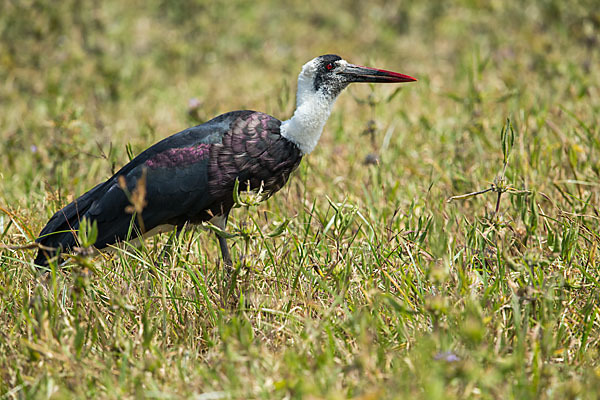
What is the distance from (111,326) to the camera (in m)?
2.57

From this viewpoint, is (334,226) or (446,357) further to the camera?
(334,226)

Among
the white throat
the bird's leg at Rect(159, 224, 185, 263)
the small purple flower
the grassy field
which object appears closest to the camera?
the small purple flower

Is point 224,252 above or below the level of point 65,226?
below

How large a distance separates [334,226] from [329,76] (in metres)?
0.82

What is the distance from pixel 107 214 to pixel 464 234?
1717 mm

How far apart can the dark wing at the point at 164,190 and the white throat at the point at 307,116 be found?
26cm

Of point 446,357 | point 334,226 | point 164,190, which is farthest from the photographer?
point 164,190

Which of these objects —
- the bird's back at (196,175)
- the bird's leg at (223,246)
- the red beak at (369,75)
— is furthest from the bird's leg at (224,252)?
the red beak at (369,75)

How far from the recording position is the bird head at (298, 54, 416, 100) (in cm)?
327

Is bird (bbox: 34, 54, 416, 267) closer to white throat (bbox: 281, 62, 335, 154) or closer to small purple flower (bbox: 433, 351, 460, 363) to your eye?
white throat (bbox: 281, 62, 335, 154)

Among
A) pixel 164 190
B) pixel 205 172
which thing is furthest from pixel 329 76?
pixel 164 190

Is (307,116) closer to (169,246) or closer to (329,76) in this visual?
(329,76)

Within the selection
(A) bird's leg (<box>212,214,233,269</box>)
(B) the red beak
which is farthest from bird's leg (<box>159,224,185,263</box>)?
(B) the red beak

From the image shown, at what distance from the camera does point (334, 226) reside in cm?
294
